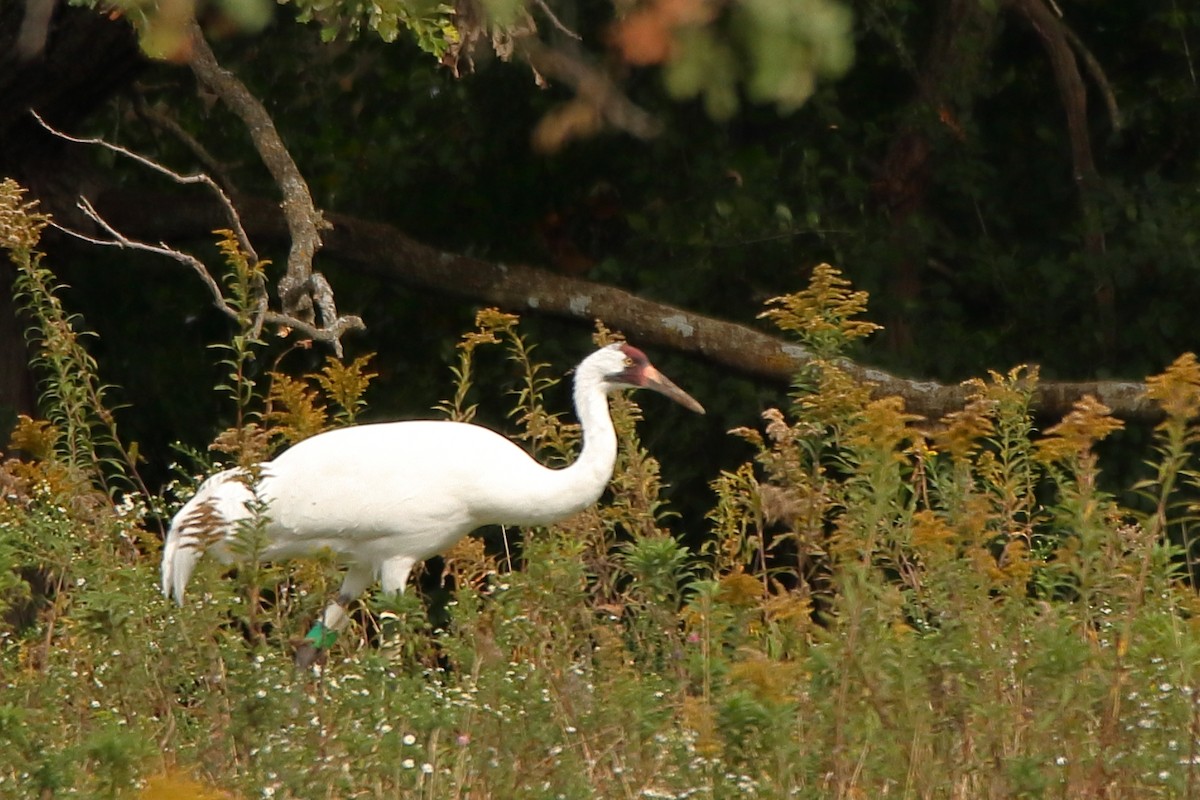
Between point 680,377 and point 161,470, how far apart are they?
9.74 ft

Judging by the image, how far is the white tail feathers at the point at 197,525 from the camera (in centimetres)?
510

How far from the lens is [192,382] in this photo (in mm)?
10789

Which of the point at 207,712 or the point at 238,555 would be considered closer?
the point at 207,712

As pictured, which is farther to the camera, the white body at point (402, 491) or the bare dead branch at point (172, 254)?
the white body at point (402, 491)

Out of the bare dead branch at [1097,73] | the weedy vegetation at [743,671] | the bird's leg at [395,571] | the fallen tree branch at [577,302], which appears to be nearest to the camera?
the weedy vegetation at [743,671]

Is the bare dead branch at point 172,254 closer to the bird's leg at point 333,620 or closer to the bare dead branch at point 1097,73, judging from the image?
the bird's leg at point 333,620

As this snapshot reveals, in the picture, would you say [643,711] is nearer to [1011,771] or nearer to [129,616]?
[1011,771]

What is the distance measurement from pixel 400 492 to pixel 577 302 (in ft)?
6.93

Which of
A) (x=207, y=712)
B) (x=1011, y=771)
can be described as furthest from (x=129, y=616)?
(x=1011, y=771)

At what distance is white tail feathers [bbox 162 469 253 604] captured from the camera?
5.10m

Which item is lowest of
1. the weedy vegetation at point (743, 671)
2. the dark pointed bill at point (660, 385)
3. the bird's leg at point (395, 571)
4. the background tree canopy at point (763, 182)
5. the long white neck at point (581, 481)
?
the weedy vegetation at point (743, 671)

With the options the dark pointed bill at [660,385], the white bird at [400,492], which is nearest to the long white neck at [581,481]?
the white bird at [400,492]

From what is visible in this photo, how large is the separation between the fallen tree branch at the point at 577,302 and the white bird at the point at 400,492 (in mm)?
1617

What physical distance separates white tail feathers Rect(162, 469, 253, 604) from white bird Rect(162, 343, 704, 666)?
12 millimetres
